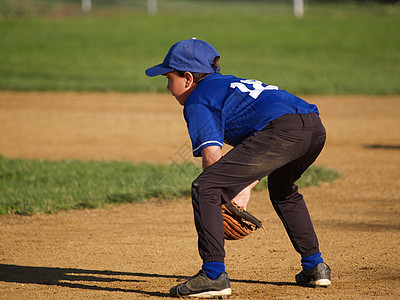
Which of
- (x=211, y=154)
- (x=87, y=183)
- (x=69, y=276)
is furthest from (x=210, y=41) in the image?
(x=211, y=154)

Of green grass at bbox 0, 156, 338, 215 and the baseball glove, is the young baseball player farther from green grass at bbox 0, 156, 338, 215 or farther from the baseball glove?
green grass at bbox 0, 156, 338, 215

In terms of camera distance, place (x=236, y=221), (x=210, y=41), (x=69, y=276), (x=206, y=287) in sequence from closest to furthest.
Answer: (x=206, y=287), (x=236, y=221), (x=69, y=276), (x=210, y=41)

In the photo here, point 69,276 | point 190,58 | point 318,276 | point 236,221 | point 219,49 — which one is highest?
point 190,58

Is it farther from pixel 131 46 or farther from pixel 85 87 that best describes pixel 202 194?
pixel 131 46

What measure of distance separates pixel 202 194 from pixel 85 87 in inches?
465

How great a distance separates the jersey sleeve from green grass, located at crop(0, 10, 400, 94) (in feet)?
35.6

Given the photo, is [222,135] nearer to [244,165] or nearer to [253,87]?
[244,165]

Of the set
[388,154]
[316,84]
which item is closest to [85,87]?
[316,84]

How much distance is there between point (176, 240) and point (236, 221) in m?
1.38

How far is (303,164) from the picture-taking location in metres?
3.62

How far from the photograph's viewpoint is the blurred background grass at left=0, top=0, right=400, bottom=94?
1563 cm

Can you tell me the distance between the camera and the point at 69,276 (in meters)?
4.10

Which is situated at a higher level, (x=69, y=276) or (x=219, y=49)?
(x=69, y=276)

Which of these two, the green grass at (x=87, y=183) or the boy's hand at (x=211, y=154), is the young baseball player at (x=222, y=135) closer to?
the boy's hand at (x=211, y=154)
